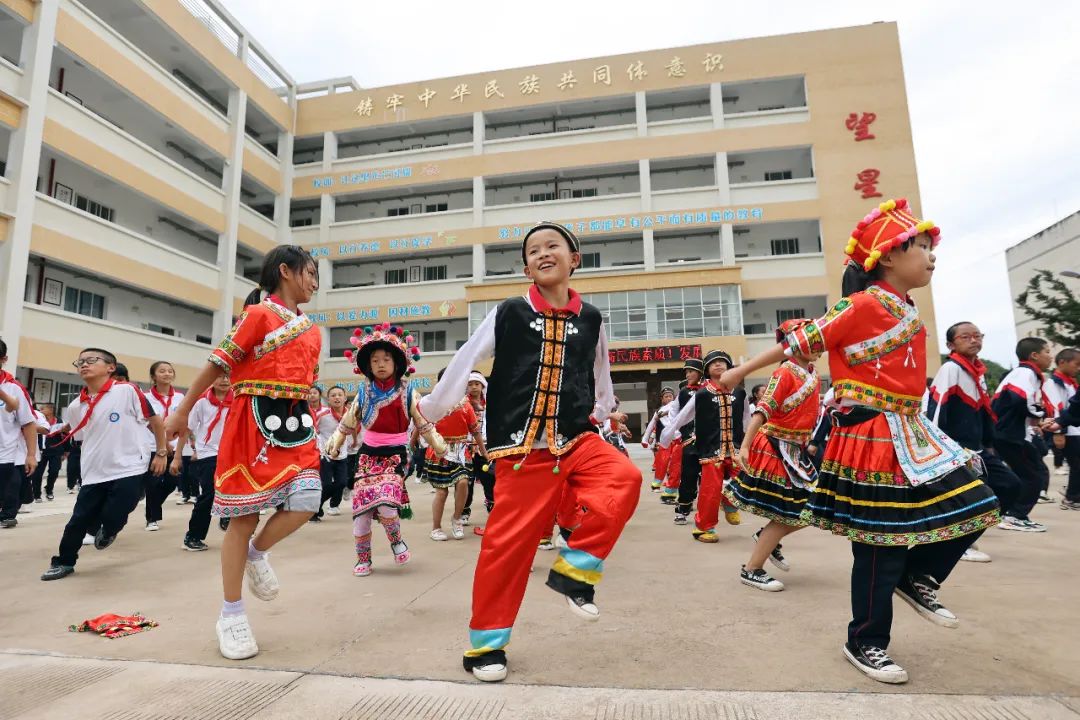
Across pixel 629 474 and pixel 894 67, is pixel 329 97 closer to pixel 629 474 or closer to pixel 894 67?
pixel 894 67

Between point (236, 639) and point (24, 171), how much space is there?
20.6m

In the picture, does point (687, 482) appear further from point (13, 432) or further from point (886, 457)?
point (13, 432)

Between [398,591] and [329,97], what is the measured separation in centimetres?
3408

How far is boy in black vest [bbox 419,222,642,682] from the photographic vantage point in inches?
101

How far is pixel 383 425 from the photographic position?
5238 millimetres

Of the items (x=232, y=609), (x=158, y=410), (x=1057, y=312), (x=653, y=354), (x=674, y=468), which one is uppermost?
(x=653, y=354)

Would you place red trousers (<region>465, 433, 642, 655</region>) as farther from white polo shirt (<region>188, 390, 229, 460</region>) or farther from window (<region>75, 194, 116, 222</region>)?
window (<region>75, 194, 116, 222</region>)

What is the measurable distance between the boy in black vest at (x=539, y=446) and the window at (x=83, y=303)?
79.7 feet

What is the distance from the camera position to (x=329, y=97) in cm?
3303

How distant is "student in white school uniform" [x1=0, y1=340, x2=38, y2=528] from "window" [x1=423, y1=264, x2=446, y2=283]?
81.8ft

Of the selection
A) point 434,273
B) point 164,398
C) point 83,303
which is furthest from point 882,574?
point 434,273

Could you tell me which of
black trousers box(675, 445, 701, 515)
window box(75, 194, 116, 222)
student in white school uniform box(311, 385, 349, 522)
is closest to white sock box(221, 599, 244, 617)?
black trousers box(675, 445, 701, 515)

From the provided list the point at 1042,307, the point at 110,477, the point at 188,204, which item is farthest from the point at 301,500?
the point at 188,204

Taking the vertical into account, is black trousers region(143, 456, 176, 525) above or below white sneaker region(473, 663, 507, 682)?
above
